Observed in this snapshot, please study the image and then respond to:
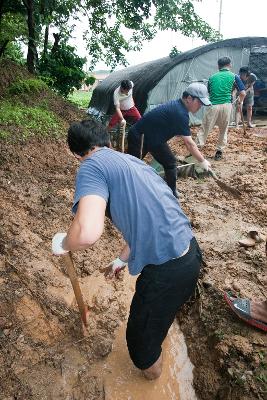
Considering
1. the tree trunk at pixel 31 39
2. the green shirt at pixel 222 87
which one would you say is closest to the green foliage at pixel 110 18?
the tree trunk at pixel 31 39

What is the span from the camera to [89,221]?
1.60m

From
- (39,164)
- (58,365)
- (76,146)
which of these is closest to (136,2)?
(39,164)

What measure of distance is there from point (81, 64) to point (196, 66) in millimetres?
4313

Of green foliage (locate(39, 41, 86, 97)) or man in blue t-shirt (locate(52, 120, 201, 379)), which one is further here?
green foliage (locate(39, 41, 86, 97))

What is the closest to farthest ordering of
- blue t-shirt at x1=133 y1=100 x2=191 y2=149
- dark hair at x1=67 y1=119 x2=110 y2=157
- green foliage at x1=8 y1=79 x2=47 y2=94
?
dark hair at x1=67 y1=119 x2=110 y2=157, blue t-shirt at x1=133 y1=100 x2=191 y2=149, green foliage at x1=8 y1=79 x2=47 y2=94

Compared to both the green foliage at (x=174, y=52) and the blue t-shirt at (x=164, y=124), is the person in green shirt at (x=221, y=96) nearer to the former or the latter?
the blue t-shirt at (x=164, y=124)

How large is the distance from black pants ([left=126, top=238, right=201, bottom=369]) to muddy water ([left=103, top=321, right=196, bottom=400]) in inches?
17.9

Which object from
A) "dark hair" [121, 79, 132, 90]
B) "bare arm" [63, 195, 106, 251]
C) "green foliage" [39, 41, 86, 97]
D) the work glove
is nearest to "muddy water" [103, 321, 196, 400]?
the work glove

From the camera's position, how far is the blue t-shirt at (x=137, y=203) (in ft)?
5.73

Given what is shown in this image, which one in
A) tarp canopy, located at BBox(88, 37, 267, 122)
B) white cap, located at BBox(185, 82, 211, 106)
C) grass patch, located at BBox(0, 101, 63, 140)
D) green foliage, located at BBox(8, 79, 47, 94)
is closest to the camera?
white cap, located at BBox(185, 82, 211, 106)

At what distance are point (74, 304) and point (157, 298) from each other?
52.0 inches

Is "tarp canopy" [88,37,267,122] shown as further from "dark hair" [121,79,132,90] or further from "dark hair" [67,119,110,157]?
"dark hair" [67,119,110,157]

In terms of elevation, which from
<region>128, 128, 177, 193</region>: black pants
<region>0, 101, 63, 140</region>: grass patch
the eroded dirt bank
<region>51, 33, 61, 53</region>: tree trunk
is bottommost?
the eroded dirt bank

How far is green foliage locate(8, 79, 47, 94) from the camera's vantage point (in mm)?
7759
